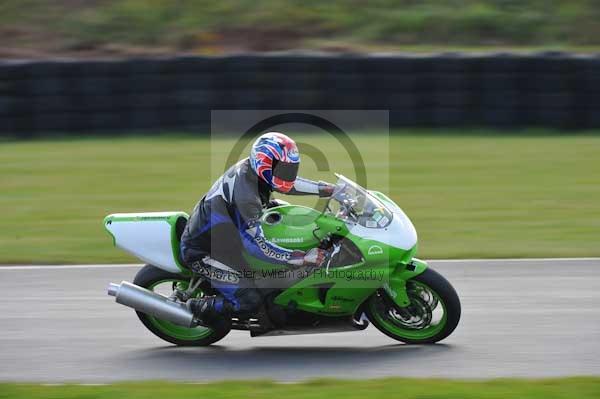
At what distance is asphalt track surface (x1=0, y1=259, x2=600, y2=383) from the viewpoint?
6297mm

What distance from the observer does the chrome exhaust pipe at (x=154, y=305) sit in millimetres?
6582

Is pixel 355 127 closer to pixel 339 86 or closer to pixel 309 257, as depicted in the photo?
pixel 339 86

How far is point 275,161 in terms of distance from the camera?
250 inches

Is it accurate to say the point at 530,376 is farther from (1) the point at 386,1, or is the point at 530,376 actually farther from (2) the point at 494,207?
(1) the point at 386,1

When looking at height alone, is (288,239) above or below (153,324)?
above

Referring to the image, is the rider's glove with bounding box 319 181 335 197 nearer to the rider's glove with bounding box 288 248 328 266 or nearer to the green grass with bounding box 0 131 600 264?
the rider's glove with bounding box 288 248 328 266

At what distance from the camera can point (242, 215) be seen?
6406mm

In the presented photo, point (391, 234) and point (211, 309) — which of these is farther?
point (211, 309)

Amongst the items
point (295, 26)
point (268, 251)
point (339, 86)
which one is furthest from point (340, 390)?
point (295, 26)

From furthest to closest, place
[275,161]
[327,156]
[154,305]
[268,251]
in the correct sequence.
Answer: [327,156] < [154,305] < [268,251] < [275,161]

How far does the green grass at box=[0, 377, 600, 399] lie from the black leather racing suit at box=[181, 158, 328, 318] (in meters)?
0.86

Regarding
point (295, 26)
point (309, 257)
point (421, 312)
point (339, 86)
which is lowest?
point (421, 312)

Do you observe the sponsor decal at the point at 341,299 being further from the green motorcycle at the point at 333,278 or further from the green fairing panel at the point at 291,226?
the green fairing panel at the point at 291,226

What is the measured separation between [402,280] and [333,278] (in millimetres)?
A: 473
